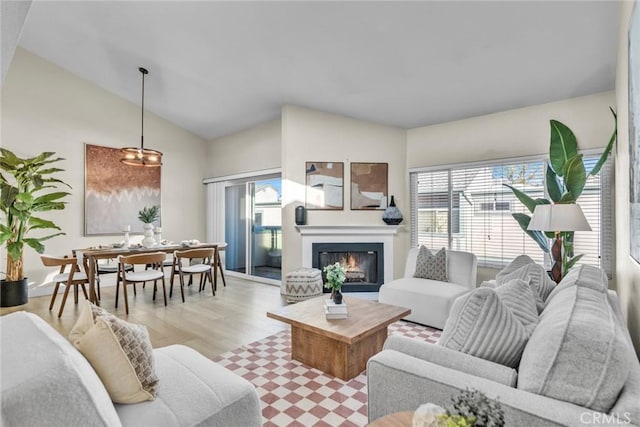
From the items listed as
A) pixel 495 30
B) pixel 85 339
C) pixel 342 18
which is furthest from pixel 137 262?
pixel 495 30

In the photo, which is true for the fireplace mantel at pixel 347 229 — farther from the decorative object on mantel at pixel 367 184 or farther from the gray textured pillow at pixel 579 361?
the gray textured pillow at pixel 579 361

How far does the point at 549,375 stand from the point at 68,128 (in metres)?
6.63

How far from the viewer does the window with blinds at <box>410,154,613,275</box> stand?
3.61m

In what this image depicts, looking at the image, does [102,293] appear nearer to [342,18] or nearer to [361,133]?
[361,133]

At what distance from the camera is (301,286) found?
448 cm

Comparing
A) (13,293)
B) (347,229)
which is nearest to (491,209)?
(347,229)

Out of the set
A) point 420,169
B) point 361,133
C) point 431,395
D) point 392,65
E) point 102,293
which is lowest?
point 102,293

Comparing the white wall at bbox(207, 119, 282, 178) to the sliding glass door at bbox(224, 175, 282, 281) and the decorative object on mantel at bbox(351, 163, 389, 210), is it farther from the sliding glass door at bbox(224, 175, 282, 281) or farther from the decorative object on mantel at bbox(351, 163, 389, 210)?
the decorative object on mantel at bbox(351, 163, 389, 210)

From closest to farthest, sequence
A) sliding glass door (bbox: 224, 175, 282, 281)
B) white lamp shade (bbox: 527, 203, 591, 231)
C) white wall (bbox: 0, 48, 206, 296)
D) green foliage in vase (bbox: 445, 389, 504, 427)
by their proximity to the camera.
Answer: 1. green foliage in vase (bbox: 445, 389, 504, 427)
2. white lamp shade (bbox: 527, 203, 591, 231)
3. white wall (bbox: 0, 48, 206, 296)
4. sliding glass door (bbox: 224, 175, 282, 281)

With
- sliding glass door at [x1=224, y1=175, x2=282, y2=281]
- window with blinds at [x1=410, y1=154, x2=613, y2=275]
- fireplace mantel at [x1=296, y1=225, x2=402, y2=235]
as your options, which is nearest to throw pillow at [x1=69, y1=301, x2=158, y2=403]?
fireplace mantel at [x1=296, y1=225, x2=402, y2=235]

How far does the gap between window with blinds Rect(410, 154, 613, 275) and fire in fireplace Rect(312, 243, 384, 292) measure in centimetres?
70

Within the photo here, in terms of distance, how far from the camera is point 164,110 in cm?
602

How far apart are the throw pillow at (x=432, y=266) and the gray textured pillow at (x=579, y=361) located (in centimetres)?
270

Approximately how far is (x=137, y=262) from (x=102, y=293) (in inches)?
67.5
